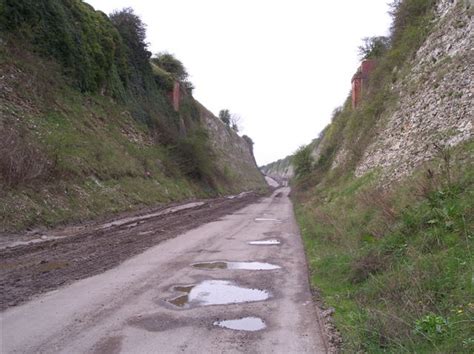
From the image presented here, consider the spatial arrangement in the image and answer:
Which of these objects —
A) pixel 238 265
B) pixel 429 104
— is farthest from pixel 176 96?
Result: pixel 238 265

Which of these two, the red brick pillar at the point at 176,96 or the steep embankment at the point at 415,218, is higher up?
the red brick pillar at the point at 176,96

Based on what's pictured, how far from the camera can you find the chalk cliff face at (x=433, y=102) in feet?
46.1

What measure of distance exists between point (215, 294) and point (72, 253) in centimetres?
539

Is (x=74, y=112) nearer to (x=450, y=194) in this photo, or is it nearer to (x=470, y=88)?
(x=470, y=88)

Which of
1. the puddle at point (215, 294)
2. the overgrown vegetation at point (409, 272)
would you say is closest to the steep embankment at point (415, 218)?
the overgrown vegetation at point (409, 272)

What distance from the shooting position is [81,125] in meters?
28.1

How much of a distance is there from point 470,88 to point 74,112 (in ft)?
72.3

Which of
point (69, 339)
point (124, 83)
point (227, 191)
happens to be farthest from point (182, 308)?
point (227, 191)

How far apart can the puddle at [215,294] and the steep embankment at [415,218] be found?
4.38ft

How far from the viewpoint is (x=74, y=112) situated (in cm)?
2850

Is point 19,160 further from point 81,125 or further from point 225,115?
point 225,115

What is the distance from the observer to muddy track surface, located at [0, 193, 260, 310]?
8945 millimetres

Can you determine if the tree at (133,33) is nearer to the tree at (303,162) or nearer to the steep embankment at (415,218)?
the tree at (303,162)

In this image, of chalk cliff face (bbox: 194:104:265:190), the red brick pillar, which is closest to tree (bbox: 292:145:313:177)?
chalk cliff face (bbox: 194:104:265:190)
